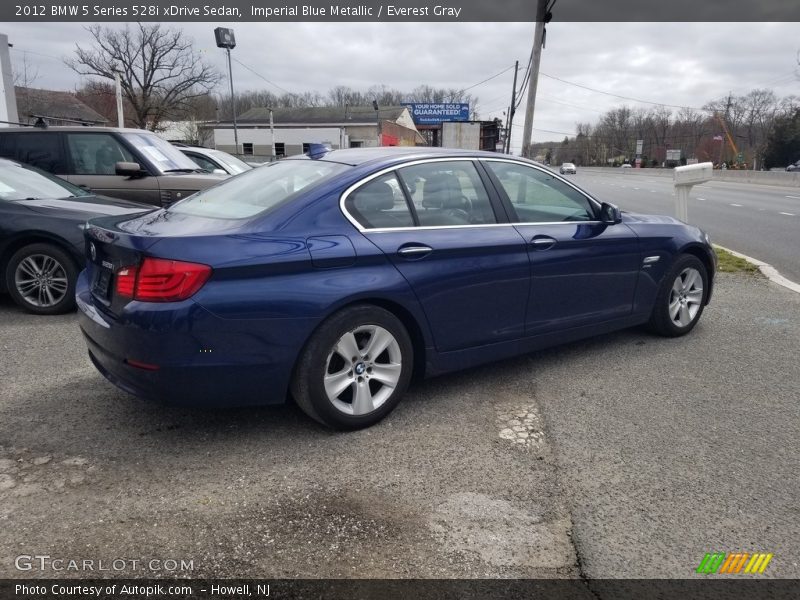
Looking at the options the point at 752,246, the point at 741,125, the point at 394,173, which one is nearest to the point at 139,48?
the point at 752,246

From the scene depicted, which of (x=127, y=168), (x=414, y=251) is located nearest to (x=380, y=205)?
(x=414, y=251)

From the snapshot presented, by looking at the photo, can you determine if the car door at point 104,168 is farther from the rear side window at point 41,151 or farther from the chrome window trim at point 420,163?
the chrome window trim at point 420,163

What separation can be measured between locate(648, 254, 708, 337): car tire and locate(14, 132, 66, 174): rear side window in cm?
724

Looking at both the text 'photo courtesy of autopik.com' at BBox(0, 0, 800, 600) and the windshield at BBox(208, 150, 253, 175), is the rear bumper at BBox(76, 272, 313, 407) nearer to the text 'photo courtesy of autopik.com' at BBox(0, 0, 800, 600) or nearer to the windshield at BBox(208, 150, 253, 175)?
the text 'photo courtesy of autopik.com' at BBox(0, 0, 800, 600)

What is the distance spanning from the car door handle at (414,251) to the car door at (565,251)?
834 millimetres

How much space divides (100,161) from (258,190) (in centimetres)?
520

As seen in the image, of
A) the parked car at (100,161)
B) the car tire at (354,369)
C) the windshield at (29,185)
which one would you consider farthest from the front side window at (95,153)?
the car tire at (354,369)

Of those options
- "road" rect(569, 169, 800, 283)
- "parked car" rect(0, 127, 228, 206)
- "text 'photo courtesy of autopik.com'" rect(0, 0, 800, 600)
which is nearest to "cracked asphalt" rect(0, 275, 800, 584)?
"text 'photo courtesy of autopik.com'" rect(0, 0, 800, 600)

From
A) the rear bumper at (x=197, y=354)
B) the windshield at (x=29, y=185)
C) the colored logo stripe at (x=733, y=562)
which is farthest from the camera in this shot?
the windshield at (x=29, y=185)

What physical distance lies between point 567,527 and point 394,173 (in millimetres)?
2244

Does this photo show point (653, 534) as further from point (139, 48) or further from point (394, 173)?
point (139, 48)

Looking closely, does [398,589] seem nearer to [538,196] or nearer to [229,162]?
[538,196]

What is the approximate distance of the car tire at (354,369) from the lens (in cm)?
333

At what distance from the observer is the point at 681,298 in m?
5.34
